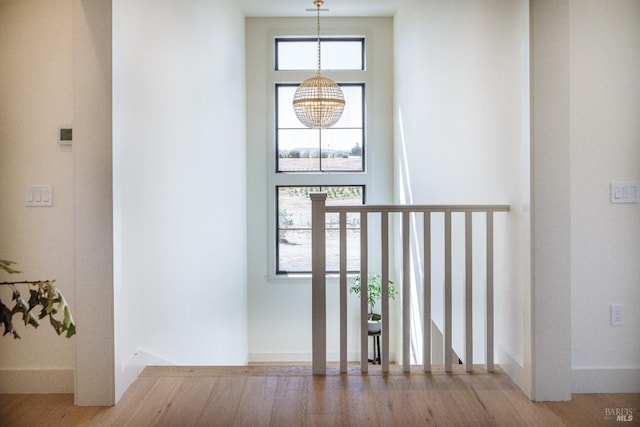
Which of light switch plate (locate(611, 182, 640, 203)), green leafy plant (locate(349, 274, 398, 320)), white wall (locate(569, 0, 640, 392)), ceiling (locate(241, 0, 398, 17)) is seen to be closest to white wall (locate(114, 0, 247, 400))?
ceiling (locate(241, 0, 398, 17))

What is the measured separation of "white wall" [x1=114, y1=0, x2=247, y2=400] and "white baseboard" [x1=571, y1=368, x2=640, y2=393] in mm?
2352

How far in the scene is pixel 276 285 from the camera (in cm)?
601

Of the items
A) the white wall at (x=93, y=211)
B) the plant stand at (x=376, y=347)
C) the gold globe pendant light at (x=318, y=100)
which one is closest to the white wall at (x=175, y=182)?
the white wall at (x=93, y=211)

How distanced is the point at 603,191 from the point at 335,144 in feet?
13.3

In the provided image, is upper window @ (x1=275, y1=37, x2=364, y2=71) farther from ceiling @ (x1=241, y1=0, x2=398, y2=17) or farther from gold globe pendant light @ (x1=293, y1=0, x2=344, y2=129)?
gold globe pendant light @ (x1=293, y1=0, x2=344, y2=129)

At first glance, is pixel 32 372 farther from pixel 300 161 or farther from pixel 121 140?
pixel 300 161

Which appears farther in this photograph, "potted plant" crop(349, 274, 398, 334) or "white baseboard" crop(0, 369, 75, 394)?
"potted plant" crop(349, 274, 398, 334)

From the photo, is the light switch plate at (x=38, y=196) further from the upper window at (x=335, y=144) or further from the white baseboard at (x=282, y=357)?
the white baseboard at (x=282, y=357)

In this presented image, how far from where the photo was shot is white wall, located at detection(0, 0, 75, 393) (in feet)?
7.80

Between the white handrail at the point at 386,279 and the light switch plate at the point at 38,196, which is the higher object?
the light switch plate at the point at 38,196

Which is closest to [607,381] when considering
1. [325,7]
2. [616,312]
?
[616,312]

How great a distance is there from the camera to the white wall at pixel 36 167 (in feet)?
7.80

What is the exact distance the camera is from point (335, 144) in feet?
20.1

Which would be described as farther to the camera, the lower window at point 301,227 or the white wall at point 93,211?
the lower window at point 301,227
